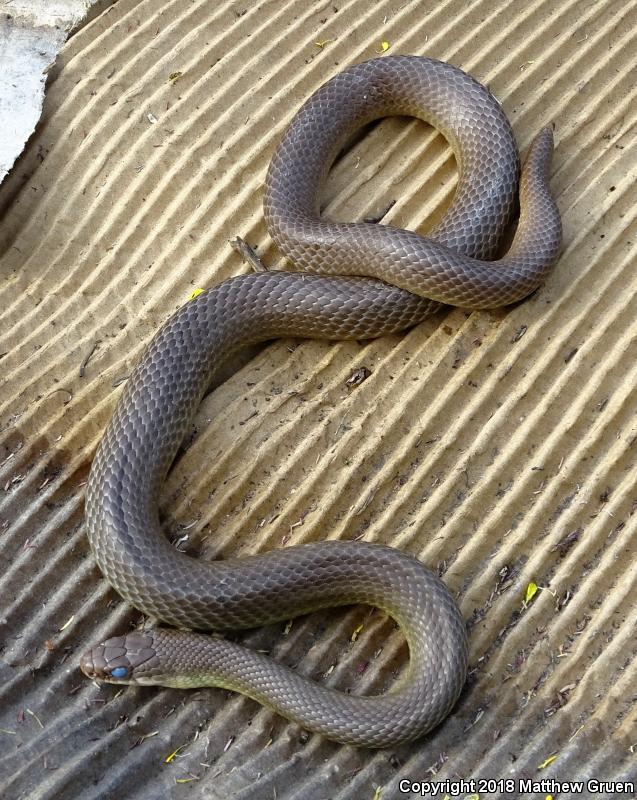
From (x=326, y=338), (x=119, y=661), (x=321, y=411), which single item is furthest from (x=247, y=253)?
(x=119, y=661)

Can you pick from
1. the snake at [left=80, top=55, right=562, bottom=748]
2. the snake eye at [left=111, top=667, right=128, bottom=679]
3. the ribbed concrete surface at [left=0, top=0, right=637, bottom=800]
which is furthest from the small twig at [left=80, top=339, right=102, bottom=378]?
the snake eye at [left=111, top=667, right=128, bottom=679]

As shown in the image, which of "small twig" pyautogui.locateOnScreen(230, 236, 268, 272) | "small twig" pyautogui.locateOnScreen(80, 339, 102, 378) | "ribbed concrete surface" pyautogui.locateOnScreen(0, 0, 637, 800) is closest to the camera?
"ribbed concrete surface" pyautogui.locateOnScreen(0, 0, 637, 800)

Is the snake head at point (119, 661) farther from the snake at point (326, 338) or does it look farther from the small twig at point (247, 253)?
the small twig at point (247, 253)

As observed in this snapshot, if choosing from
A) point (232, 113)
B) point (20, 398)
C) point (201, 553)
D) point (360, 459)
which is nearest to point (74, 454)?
point (20, 398)

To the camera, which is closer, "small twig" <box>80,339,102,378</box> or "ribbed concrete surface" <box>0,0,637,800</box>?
"ribbed concrete surface" <box>0,0,637,800</box>

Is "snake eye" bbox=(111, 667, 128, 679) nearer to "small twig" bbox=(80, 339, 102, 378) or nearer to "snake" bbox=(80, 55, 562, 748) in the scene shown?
"snake" bbox=(80, 55, 562, 748)
